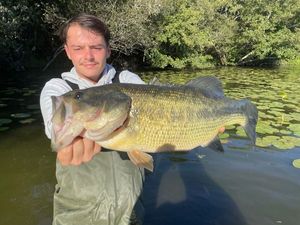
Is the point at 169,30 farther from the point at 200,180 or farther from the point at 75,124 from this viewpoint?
the point at 75,124

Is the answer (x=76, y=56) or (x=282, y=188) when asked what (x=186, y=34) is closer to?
(x=282, y=188)

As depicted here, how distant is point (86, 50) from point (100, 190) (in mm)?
1136

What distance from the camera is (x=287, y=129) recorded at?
30.9 ft

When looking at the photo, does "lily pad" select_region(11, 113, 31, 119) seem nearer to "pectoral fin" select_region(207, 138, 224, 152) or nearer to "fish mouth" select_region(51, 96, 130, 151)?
"pectoral fin" select_region(207, 138, 224, 152)

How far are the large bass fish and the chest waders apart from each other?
1.79 feet

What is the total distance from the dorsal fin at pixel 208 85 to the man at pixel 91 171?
1.70ft

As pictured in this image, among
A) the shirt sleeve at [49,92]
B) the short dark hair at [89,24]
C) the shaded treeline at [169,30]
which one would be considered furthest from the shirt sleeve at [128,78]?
the shaded treeline at [169,30]

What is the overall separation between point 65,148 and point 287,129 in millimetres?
7746

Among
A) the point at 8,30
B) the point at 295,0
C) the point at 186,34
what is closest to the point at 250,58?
the point at 295,0

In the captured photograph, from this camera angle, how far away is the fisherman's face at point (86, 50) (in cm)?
315

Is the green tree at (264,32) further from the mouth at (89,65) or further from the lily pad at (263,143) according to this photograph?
the mouth at (89,65)

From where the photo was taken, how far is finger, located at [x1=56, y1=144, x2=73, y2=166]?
2.68 m

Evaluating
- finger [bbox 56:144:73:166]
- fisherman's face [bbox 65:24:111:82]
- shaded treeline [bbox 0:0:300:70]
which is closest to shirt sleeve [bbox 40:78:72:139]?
fisherman's face [bbox 65:24:111:82]

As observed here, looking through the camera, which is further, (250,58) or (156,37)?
(250,58)
